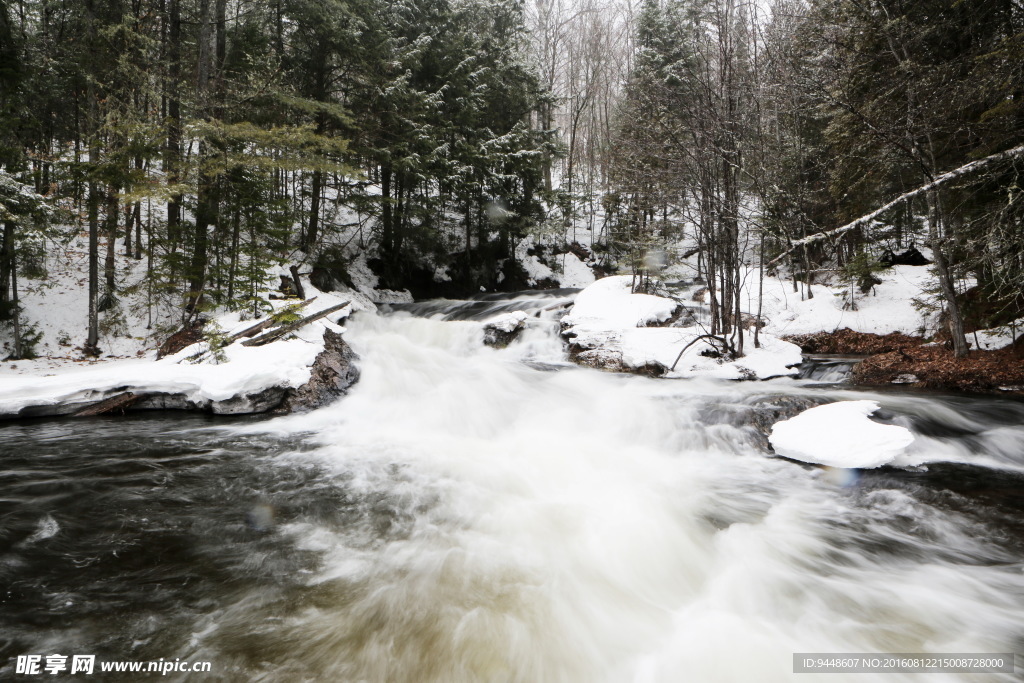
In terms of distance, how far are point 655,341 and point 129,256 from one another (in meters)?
17.1

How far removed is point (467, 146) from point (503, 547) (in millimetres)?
16280

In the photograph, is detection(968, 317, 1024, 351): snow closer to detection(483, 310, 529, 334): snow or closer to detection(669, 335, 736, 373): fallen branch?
detection(669, 335, 736, 373): fallen branch

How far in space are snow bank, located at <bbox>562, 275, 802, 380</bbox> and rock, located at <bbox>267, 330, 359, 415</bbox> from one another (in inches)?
201

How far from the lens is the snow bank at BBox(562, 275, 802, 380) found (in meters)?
9.44

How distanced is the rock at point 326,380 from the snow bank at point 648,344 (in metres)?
5.11

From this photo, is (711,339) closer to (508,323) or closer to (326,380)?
(508,323)

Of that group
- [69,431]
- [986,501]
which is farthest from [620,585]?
[69,431]

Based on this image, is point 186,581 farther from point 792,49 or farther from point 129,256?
point 129,256

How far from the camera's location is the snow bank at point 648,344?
31.0 feet

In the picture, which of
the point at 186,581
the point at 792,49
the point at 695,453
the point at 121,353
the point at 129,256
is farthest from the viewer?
the point at 129,256

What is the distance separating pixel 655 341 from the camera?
34.2 feet

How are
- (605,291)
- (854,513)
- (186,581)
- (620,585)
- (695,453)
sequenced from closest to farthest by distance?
(186,581) < (620,585) < (854,513) < (695,453) < (605,291)

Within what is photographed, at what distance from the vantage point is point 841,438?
551 centimetres

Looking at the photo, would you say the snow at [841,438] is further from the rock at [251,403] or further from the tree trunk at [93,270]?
the tree trunk at [93,270]
